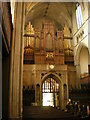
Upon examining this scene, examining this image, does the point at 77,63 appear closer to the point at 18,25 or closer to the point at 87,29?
the point at 87,29

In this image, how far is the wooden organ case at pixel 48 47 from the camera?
17656 mm

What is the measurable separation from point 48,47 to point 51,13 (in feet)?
21.2

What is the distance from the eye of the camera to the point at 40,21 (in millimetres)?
22875

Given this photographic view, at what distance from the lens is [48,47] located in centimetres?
1834

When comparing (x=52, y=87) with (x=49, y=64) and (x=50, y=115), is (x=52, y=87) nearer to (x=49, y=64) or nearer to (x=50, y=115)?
(x=49, y=64)

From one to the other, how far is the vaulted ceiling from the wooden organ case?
9.60 ft

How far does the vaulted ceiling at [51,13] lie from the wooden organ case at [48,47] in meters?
2.92

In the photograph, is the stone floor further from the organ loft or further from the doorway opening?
the doorway opening

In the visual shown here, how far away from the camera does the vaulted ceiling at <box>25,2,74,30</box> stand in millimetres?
19672

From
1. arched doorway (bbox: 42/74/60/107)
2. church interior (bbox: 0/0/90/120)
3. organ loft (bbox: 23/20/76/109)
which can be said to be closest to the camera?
church interior (bbox: 0/0/90/120)

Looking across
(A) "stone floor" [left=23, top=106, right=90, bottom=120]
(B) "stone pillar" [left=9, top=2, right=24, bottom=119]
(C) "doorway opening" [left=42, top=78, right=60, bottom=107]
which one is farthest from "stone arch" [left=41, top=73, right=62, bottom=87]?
(B) "stone pillar" [left=9, top=2, right=24, bottom=119]

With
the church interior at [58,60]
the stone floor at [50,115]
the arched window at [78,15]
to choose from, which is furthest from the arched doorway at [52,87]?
the stone floor at [50,115]

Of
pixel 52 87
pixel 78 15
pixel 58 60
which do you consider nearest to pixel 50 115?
pixel 52 87

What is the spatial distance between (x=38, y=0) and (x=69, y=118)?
16.2 m
